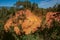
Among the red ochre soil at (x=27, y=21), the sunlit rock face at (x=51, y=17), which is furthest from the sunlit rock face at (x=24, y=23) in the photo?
the sunlit rock face at (x=51, y=17)

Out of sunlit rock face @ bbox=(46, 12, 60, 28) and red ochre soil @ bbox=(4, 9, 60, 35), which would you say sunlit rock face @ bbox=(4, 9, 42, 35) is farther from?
sunlit rock face @ bbox=(46, 12, 60, 28)

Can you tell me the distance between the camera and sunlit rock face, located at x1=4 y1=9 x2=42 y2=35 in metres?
12.4

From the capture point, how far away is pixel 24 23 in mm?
12633

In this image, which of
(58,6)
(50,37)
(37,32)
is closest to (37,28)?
(37,32)

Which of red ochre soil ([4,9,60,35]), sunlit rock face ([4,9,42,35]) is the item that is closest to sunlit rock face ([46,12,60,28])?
red ochre soil ([4,9,60,35])

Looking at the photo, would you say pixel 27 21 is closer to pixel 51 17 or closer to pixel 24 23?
pixel 24 23

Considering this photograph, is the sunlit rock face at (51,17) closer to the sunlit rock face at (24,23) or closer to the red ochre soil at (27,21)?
the red ochre soil at (27,21)

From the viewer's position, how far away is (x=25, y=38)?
11.4 m

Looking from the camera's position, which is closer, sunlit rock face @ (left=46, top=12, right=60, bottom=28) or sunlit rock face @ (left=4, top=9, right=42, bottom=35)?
sunlit rock face @ (left=46, top=12, right=60, bottom=28)

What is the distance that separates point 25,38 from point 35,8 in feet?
9.31

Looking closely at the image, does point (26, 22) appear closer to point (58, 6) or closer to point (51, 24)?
point (51, 24)

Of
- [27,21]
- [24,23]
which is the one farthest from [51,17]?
[24,23]

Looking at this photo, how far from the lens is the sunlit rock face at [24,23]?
489 inches

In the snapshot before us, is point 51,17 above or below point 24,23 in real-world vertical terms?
above
